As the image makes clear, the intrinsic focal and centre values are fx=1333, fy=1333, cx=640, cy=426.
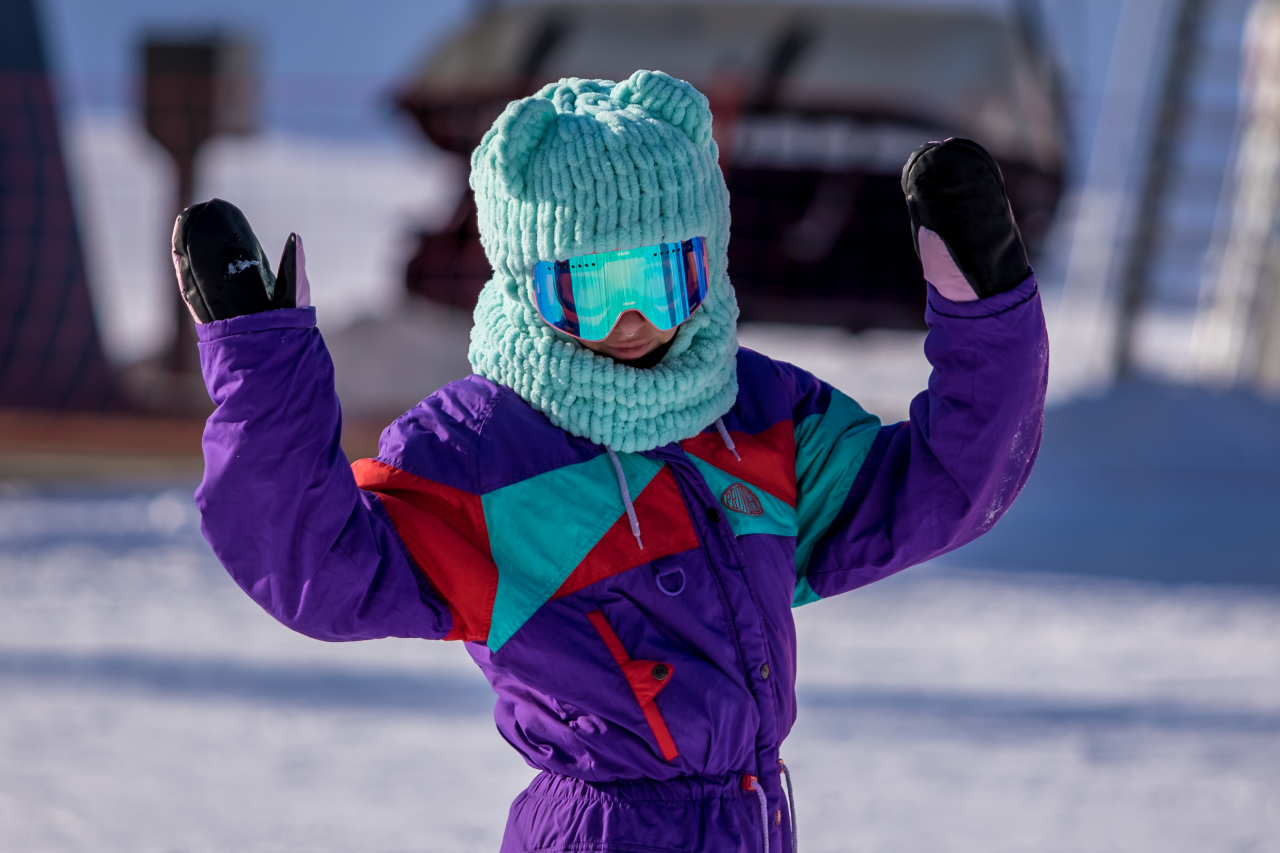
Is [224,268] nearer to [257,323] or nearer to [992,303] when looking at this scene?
[257,323]

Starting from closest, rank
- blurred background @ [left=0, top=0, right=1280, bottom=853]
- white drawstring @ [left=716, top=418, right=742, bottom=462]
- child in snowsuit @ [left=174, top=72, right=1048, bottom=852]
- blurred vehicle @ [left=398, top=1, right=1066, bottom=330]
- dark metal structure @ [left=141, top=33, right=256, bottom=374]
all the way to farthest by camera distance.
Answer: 1. child in snowsuit @ [left=174, top=72, right=1048, bottom=852]
2. white drawstring @ [left=716, top=418, right=742, bottom=462]
3. blurred background @ [left=0, top=0, right=1280, bottom=853]
4. dark metal structure @ [left=141, top=33, right=256, bottom=374]
5. blurred vehicle @ [left=398, top=1, right=1066, bottom=330]

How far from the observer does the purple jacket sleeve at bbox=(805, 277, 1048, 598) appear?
1134mm

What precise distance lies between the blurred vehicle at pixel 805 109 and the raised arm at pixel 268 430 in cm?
497

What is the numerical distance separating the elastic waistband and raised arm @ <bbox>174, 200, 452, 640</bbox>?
0.28 meters

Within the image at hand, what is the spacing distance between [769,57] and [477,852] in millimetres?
5256

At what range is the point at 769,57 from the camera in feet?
22.3

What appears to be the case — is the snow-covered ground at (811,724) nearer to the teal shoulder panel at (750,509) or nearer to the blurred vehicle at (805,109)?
the teal shoulder panel at (750,509)

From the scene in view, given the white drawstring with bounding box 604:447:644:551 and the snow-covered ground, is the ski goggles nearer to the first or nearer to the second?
the white drawstring with bounding box 604:447:644:551

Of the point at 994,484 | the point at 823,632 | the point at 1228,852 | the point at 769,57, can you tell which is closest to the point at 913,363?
the point at 769,57

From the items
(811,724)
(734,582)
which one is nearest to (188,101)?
(811,724)

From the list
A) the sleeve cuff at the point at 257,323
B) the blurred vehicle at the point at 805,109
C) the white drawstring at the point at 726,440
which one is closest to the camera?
the sleeve cuff at the point at 257,323

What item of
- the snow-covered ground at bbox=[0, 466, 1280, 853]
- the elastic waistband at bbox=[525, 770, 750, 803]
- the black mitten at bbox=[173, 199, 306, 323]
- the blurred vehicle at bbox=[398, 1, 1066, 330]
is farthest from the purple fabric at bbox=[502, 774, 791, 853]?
the blurred vehicle at bbox=[398, 1, 1066, 330]

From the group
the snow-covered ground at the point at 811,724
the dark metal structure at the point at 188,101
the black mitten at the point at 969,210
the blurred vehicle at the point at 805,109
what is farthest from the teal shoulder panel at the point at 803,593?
the dark metal structure at the point at 188,101

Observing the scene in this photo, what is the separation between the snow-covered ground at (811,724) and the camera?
96.7 inches
